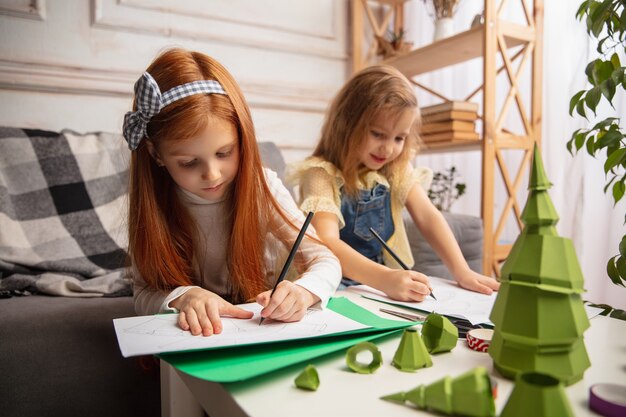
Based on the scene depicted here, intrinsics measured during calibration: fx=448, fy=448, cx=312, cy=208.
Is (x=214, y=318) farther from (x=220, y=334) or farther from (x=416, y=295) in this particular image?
(x=416, y=295)

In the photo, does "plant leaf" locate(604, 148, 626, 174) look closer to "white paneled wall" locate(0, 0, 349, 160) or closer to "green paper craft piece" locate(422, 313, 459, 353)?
"green paper craft piece" locate(422, 313, 459, 353)

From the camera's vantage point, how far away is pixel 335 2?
2225mm

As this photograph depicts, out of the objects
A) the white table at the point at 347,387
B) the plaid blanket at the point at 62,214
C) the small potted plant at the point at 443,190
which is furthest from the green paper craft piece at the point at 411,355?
the small potted plant at the point at 443,190

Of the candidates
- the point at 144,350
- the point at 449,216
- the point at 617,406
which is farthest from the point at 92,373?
the point at 449,216

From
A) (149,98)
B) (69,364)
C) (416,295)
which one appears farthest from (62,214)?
(416,295)

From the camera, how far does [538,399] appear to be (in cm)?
28

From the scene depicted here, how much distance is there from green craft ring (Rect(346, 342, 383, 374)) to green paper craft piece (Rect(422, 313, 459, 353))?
8 centimetres

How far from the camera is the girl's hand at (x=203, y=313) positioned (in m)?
0.53

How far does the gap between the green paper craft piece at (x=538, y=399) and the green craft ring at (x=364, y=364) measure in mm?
146

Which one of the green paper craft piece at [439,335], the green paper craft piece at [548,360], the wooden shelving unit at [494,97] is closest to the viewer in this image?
the green paper craft piece at [548,360]

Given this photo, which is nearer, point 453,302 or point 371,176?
point 453,302

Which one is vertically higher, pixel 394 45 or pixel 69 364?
pixel 394 45

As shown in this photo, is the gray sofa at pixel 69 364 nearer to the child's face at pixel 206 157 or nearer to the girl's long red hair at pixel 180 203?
the girl's long red hair at pixel 180 203

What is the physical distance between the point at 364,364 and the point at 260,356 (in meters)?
0.10
